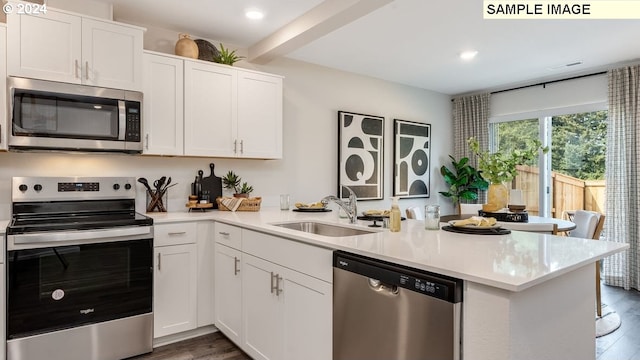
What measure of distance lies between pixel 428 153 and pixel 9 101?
4742 mm

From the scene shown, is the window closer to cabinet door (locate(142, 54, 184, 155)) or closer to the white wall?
the white wall

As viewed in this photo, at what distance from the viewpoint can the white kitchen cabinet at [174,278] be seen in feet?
8.55

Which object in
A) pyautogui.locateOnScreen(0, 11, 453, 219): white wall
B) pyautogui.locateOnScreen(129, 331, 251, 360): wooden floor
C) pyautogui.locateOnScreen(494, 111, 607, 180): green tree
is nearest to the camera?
pyautogui.locateOnScreen(129, 331, 251, 360): wooden floor

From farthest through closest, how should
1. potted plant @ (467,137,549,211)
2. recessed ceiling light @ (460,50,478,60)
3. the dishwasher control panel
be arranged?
recessed ceiling light @ (460,50,478,60) → potted plant @ (467,137,549,211) → the dishwasher control panel

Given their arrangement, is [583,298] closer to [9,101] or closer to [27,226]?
[27,226]

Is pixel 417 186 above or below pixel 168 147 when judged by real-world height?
below

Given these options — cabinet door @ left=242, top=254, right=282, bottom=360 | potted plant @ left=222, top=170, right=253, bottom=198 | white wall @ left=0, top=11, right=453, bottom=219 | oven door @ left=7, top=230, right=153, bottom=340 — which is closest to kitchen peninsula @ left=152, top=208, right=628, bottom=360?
cabinet door @ left=242, top=254, right=282, bottom=360

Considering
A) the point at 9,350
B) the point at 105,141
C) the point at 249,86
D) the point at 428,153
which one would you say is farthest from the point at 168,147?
the point at 428,153

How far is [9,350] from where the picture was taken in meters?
2.08

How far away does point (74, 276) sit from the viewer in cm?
225

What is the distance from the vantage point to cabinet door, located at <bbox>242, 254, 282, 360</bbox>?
2094mm

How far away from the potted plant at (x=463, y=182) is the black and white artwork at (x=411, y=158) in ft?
1.08

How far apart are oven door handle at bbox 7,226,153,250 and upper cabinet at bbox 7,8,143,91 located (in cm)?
107

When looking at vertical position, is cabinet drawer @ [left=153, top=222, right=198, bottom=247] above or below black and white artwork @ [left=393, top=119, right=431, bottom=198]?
below
